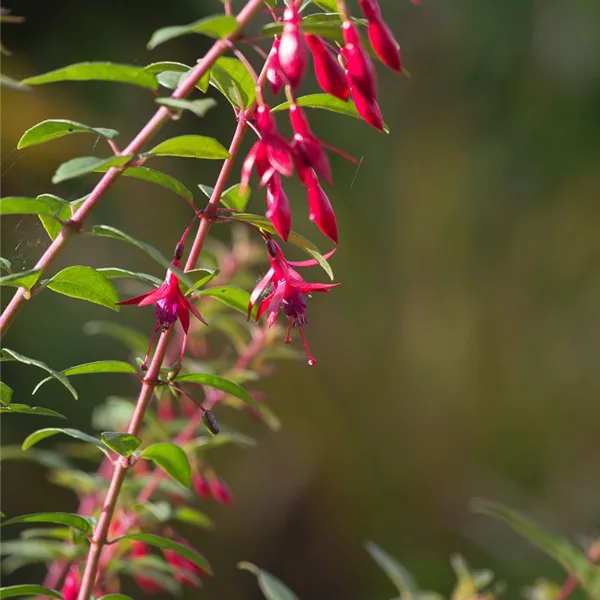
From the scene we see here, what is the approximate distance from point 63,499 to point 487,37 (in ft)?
5.86

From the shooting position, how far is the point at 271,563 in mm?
2477

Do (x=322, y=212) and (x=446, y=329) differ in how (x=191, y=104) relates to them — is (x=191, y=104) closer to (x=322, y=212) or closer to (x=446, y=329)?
(x=322, y=212)

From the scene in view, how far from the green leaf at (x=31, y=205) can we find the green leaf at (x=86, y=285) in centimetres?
4

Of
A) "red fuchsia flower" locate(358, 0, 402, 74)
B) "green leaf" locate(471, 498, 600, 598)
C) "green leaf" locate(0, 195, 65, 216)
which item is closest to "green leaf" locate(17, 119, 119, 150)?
"green leaf" locate(0, 195, 65, 216)

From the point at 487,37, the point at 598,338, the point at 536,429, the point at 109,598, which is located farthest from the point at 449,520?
the point at 109,598

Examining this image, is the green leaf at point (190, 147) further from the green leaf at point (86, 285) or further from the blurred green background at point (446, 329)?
the blurred green background at point (446, 329)

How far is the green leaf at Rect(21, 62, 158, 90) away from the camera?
13.3 inches

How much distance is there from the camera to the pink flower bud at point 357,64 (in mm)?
373

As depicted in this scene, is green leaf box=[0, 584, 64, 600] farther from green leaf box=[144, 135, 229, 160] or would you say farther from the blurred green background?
the blurred green background

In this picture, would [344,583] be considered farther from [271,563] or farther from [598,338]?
[598,338]

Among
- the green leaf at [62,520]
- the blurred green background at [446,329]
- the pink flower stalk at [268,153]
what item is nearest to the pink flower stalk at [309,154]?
the pink flower stalk at [268,153]

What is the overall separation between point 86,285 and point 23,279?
57mm

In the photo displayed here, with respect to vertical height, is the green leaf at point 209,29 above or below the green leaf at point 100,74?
Result: above

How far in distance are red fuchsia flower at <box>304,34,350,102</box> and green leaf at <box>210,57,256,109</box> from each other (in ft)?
0.12
